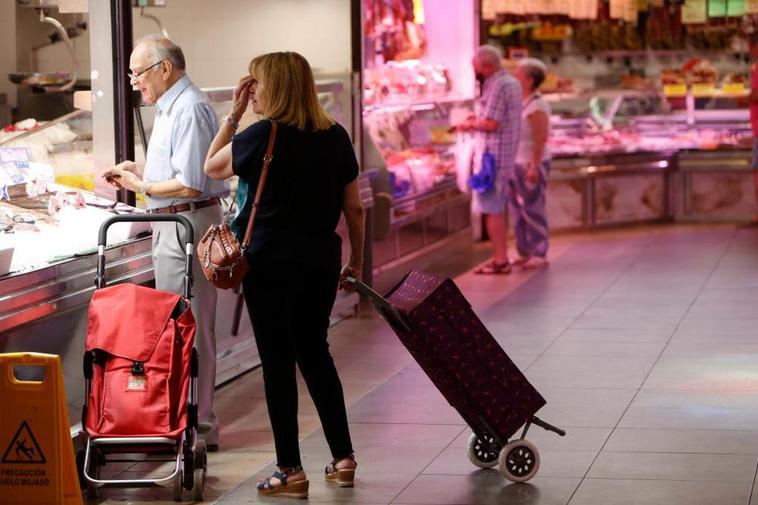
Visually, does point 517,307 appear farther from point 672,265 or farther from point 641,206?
point 641,206

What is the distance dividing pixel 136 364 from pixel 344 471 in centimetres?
86

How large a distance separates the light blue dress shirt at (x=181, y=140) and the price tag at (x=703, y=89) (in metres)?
9.16

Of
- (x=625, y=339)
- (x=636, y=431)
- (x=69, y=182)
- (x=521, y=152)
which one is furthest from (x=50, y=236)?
(x=521, y=152)

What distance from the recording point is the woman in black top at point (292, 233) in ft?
16.3

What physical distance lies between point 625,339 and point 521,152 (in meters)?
3.32

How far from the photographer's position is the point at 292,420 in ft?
17.0

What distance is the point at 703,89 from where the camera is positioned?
46.2 feet

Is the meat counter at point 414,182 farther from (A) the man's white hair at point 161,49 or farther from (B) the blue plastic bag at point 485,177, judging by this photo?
(A) the man's white hair at point 161,49

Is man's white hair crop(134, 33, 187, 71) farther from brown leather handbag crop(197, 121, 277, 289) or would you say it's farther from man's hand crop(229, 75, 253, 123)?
brown leather handbag crop(197, 121, 277, 289)

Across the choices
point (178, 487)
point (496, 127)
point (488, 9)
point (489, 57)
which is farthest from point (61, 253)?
point (488, 9)

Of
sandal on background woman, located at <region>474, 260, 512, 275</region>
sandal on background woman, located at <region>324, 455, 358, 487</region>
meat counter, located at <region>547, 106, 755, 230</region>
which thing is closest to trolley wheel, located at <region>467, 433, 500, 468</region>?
sandal on background woman, located at <region>324, 455, 358, 487</region>

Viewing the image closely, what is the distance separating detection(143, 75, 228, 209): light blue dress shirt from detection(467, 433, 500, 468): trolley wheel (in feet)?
4.78

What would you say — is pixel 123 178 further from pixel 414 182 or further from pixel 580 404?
pixel 414 182

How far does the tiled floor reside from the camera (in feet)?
17.1
